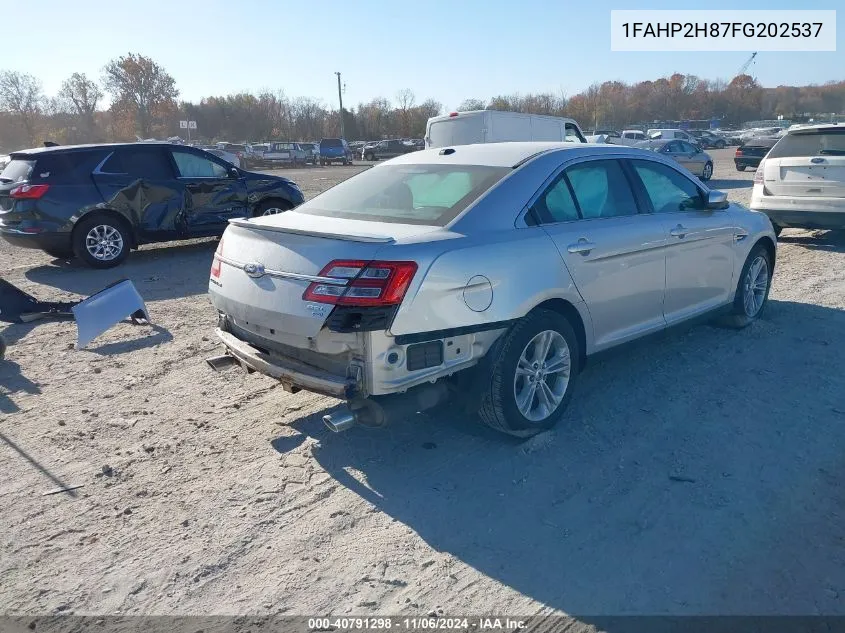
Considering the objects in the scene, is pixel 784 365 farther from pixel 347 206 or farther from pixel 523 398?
pixel 347 206

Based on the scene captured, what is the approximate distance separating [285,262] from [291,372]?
23.3 inches

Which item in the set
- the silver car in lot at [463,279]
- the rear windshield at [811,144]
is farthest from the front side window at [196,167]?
the rear windshield at [811,144]

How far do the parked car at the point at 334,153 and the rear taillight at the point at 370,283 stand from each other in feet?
146

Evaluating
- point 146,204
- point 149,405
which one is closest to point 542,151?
point 149,405

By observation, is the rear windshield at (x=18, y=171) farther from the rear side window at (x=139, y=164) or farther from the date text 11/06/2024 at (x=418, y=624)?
the date text 11/06/2024 at (x=418, y=624)

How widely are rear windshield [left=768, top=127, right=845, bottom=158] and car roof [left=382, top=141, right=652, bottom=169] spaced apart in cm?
642

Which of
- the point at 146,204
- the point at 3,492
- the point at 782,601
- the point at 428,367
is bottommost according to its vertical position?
the point at 782,601

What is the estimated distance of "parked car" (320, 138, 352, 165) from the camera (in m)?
46.8

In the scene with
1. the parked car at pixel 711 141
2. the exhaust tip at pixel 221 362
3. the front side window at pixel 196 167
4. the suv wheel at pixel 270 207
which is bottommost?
the exhaust tip at pixel 221 362

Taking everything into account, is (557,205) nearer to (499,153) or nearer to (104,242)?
(499,153)

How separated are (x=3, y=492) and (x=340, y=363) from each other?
1.93 meters

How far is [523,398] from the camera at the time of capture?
156 inches

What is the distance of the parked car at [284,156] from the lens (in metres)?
43.9

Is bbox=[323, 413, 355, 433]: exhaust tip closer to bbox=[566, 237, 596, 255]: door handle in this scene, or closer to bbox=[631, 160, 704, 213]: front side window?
bbox=[566, 237, 596, 255]: door handle
